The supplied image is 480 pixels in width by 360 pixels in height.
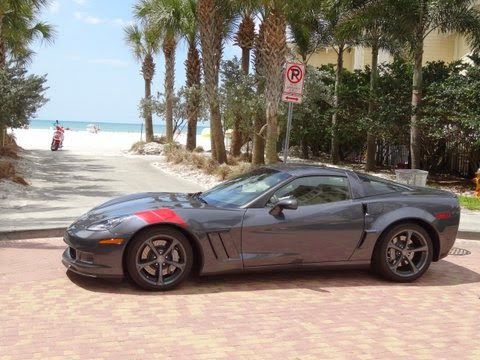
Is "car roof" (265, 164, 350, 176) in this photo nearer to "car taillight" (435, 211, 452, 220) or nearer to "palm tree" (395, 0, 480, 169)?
"car taillight" (435, 211, 452, 220)

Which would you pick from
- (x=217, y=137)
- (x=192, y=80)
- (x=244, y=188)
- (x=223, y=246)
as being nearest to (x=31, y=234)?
(x=244, y=188)

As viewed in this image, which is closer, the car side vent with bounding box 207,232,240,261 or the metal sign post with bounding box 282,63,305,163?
the car side vent with bounding box 207,232,240,261

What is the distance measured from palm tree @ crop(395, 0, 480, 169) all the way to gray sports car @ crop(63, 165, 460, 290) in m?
12.1

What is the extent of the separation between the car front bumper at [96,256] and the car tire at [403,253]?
2.79 meters

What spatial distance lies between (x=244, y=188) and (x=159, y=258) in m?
1.36

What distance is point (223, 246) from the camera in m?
5.79

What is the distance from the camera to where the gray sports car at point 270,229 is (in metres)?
5.61

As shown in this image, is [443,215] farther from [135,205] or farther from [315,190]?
[135,205]

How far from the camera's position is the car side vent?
5.75 meters

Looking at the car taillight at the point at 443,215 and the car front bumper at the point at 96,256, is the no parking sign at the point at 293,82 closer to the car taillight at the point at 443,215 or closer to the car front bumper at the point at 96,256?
the car taillight at the point at 443,215

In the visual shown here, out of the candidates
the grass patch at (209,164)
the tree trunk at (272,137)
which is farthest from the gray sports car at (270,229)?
the tree trunk at (272,137)

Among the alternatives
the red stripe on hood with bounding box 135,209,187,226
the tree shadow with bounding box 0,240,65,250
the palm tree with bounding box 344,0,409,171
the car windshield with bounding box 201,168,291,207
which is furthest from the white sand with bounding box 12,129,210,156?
the red stripe on hood with bounding box 135,209,187,226

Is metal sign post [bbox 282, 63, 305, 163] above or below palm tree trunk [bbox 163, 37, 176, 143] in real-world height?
below

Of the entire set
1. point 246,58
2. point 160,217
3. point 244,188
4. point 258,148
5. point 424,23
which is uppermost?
point 424,23
